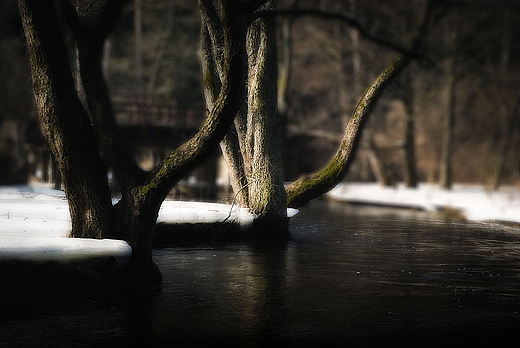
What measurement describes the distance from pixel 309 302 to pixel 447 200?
21.0 meters

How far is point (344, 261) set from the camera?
14.3 metres

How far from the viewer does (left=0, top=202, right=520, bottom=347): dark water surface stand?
27.5 feet

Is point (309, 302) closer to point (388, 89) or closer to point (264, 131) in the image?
point (264, 131)

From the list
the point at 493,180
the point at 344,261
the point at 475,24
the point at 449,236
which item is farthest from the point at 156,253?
the point at 475,24

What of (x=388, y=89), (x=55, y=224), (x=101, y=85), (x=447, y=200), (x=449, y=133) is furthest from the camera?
(x=449, y=133)

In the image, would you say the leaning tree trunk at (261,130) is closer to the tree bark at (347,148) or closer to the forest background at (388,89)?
the tree bark at (347,148)

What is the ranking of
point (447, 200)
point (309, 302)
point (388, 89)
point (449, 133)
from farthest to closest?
point (449, 133), point (388, 89), point (447, 200), point (309, 302)

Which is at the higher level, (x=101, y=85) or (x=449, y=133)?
(x=449, y=133)

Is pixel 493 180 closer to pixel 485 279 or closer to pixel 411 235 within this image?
pixel 411 235

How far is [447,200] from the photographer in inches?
1188

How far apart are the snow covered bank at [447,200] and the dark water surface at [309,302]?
27.3ft

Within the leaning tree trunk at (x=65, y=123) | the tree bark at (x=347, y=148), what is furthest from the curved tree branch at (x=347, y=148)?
the leaning tree trunk at (x=65, y=123)

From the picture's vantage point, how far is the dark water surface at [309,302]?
838 cm

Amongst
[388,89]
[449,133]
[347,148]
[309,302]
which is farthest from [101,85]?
[449,133]
